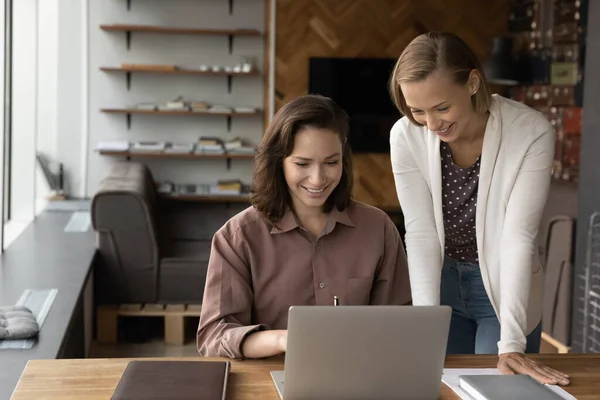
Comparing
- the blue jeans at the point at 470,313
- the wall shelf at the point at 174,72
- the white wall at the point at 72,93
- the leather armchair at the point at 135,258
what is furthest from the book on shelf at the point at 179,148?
the blue jeans at the point at 470,313

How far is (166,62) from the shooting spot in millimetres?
6824

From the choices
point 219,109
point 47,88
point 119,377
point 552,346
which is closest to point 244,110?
point 219,109

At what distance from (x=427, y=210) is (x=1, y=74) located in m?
3.27

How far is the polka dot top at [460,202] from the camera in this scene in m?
2.13

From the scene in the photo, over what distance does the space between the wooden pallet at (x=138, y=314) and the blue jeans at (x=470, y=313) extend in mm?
2676

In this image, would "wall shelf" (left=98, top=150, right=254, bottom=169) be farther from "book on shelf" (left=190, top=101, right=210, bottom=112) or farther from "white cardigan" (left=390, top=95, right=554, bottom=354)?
"white cardigan" (left=390, top=95, right=554, bottom=354)

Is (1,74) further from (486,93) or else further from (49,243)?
(486,93)

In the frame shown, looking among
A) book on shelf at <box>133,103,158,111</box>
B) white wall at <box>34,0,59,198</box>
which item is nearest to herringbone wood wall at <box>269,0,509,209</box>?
book on shelf at <box>133,103,158,111</box>

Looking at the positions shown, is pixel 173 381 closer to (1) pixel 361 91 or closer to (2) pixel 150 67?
(2) pixel 150 67

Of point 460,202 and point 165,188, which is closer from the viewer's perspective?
point 460,202

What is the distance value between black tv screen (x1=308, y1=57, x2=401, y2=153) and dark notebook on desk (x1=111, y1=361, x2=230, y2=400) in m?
5.25

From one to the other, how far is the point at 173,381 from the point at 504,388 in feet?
2.02

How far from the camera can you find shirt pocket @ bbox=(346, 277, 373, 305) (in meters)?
2.02

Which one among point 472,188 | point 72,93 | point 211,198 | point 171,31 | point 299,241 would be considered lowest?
point 211,198
